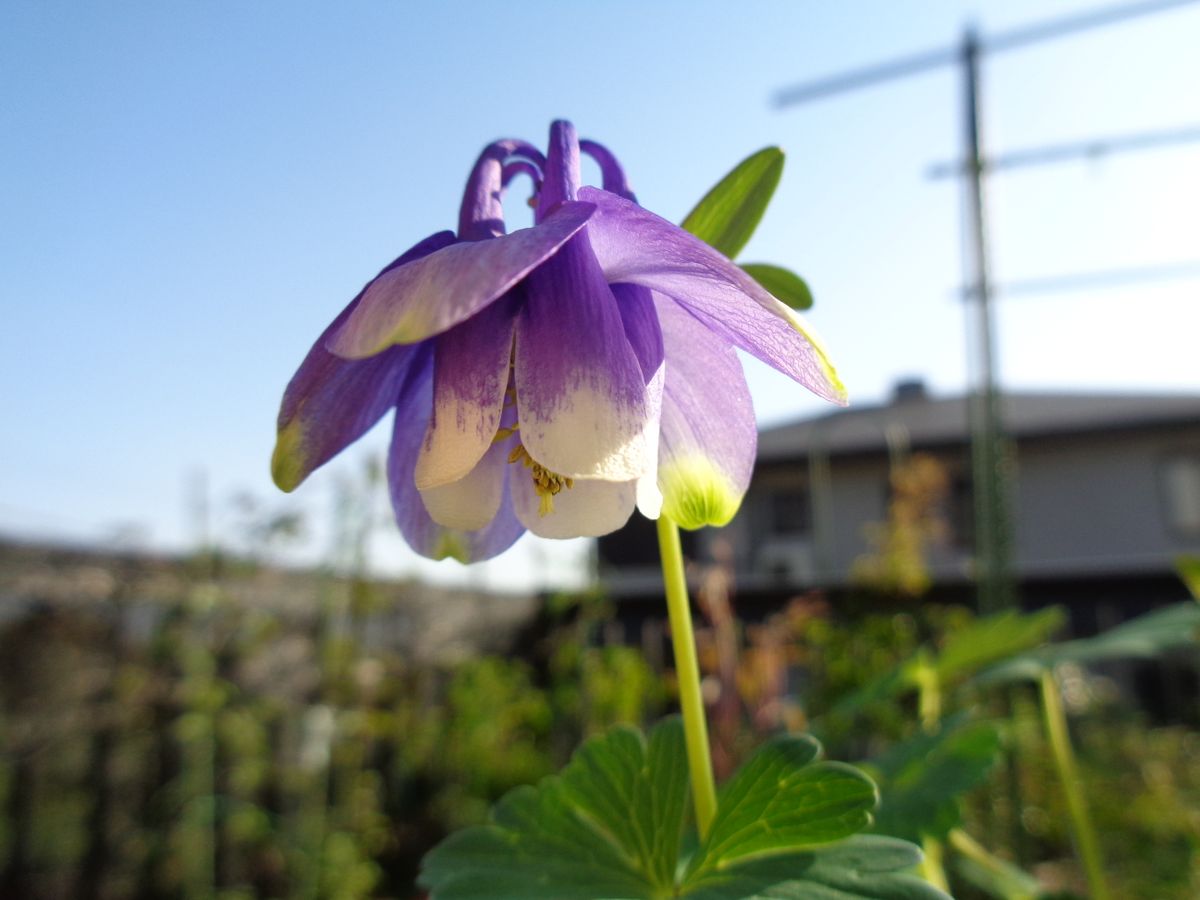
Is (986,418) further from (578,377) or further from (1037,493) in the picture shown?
(1037,493)

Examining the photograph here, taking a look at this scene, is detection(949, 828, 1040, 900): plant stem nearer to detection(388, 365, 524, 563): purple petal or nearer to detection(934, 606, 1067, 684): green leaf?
detection(934, 606, 1067, 684): green leaf

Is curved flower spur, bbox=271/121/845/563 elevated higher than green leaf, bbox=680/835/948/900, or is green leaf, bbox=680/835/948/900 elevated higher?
curved flower spur, bbox=271/121/845/563

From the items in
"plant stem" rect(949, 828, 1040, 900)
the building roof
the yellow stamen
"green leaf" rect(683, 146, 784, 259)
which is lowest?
"plant stem" rect(949, 828, 1040, 900)

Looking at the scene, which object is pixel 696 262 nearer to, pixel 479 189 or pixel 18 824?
pixel 479 189

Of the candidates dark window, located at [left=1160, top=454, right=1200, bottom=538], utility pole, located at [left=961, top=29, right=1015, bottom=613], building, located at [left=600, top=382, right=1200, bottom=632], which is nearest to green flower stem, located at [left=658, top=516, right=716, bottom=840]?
utility pole, located at [left=961, top=29, right=1015, bottom=613]

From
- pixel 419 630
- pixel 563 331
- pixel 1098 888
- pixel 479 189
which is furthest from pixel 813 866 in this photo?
pixel 419 630

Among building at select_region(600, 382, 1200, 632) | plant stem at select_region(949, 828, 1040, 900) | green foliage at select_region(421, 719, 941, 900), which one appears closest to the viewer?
green foliage at select_region(421, 719, 941, 900)

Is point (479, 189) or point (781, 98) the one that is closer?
point (479, 189)

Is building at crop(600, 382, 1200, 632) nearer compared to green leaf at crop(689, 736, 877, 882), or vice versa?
green leaf at crop(689, 736, 877, 882)
